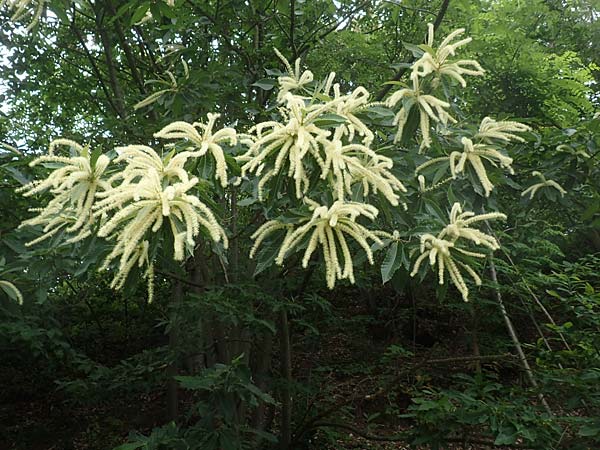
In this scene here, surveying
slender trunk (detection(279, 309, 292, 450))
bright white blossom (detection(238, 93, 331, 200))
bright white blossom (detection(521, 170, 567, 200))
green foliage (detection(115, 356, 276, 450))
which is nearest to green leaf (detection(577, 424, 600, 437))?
bright white blossom (detection(521, 170, 567, 200))

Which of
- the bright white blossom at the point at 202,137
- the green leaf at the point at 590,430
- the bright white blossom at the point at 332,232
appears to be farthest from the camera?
the green leaf at the point at 590,430

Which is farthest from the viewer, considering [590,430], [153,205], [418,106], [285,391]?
[285,391]

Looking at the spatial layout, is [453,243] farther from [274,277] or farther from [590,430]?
[274,277]

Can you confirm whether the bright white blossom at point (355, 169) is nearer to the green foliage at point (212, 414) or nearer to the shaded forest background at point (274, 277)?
the shaded forest background at point (274, 277)

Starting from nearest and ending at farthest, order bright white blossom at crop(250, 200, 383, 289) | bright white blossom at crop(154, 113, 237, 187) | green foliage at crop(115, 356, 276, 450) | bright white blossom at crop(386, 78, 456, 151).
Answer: bright white blossom at crop(250, 200, 383, 289) → bright white blossom at crop(154, 113, 237, 187) → bright white blossom at crop(386, 78, 456, 151) → green foliage at crop(115, 356, 276, 450)

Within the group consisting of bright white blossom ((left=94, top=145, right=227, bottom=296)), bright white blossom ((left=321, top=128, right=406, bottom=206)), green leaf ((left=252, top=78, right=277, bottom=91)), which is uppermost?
green leaf ((left=252, top=78, right=277, bottom=91))

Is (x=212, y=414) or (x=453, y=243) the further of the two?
(x=212, y=414)

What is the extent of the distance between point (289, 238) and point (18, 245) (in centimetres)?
151

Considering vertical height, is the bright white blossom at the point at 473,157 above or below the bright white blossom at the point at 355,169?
above

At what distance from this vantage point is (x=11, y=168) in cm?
256

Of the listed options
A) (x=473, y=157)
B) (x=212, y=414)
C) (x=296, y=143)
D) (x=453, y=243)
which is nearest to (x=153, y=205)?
(x=296, y=143)

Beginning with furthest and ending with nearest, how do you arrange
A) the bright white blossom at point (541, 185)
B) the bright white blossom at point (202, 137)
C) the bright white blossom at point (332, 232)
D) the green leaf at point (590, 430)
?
the bright white blossom at point (541, 185) → the green leaf at point (590, 430) → the bright white blossom at point (202, 137) → the bright white blossom at point (332, 232)

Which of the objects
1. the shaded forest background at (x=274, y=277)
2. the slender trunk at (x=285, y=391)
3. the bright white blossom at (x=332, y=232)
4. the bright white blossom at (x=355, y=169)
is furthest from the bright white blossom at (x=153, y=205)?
the slender trunk at (x=285, y=391)

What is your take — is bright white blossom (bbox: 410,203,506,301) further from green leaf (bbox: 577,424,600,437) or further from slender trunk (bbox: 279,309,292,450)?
slender trunk (bbox: 279,309,292,450)
